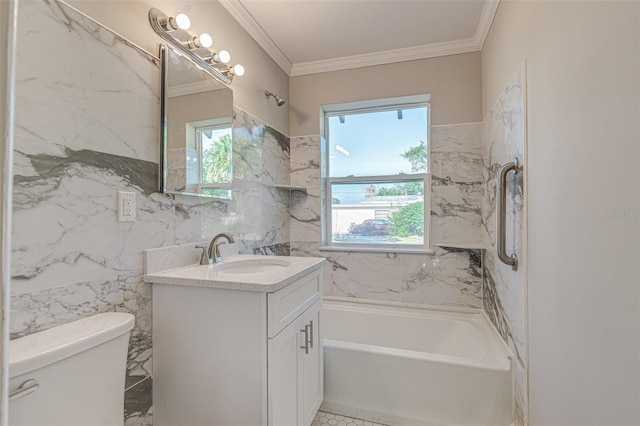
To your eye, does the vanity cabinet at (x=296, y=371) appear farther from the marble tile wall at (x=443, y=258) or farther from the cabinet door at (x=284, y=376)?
the marble tile wall at (x=443, y=258)

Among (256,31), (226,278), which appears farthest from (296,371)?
(256,31)

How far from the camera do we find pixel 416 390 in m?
1.64

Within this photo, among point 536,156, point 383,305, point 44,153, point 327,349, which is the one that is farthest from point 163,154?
point 383,305

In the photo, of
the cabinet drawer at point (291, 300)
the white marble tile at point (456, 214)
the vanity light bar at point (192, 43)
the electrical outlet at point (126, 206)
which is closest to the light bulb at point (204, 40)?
the vanity light bar at point (192, 43)

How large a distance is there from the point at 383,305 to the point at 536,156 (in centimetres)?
166

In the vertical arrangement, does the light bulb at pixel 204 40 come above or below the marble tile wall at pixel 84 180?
above

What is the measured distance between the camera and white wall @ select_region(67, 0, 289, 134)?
3.67 ft

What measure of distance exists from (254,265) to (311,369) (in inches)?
24.8

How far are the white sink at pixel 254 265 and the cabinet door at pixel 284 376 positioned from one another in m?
0.36

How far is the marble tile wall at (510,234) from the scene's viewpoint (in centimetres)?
140

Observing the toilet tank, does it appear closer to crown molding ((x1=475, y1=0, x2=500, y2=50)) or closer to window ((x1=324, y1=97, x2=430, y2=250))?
window ((x1=324, y1=97, x2=430, y2=250))

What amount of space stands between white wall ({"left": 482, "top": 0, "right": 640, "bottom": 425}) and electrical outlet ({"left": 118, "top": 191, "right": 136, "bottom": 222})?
1.59m

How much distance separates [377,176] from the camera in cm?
264

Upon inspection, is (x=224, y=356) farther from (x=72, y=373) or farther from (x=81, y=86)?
(x=81, y=86)
